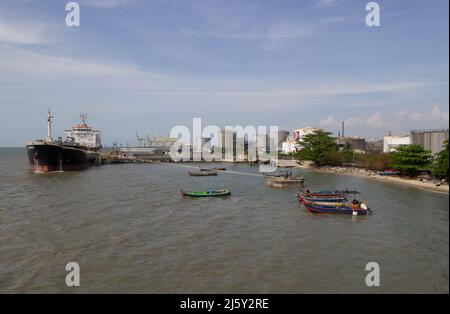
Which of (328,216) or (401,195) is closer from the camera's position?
(328,216)

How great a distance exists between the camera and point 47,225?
2870 cm

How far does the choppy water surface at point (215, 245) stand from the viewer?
1783cm

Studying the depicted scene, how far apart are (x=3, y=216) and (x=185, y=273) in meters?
21.9

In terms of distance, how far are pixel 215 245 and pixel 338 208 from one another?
1488cm

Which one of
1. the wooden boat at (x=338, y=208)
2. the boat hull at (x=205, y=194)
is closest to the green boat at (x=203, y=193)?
the boat hull at (x=205, y=194)

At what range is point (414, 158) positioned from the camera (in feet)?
183

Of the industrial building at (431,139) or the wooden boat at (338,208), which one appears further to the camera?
the industrial building at (431,139)

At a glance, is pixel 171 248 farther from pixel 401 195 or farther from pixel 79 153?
pixel 79 153

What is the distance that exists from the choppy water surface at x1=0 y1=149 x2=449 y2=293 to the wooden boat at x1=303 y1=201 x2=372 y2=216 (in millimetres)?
867

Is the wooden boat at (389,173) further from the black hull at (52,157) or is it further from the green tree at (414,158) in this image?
the black hull at (52,157)

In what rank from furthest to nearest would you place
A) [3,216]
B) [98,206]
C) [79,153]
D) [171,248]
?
[79,153] < [98,206] < [3,216] < [171,248]

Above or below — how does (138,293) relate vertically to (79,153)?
below

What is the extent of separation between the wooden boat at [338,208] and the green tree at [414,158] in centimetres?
2744
